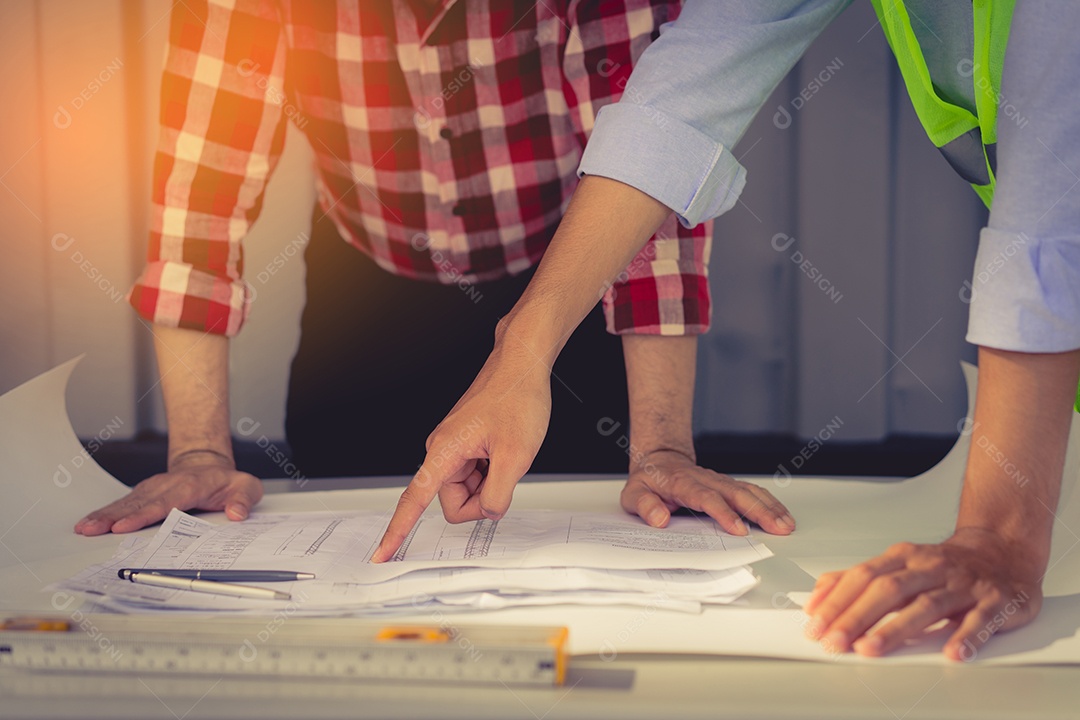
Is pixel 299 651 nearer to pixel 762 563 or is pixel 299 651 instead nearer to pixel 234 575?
pixel 234 575

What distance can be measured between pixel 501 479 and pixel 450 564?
92mm

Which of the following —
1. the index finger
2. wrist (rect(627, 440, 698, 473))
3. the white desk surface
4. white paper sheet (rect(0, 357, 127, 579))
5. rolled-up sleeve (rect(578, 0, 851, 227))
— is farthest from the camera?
wrist (rect(627, 440, 698, 473))

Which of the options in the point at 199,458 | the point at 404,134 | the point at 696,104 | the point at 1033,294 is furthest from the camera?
the point at 404,134

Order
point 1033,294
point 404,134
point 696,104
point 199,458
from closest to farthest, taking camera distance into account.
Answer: point 1033,294, point 696,104, point 199,458, point 404,134

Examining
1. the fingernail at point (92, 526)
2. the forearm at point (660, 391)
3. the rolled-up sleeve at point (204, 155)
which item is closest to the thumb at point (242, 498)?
the fingernail at point (92, 526)

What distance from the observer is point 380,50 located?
4.28ft

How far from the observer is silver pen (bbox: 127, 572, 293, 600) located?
0.65 metres

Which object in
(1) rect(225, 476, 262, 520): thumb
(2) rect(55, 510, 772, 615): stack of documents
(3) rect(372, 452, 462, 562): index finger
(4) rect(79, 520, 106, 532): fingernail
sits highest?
(3) rect(372, 452, 462, 562): index finger

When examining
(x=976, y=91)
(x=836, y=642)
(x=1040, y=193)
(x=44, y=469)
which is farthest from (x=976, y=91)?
(x=44, y=469)

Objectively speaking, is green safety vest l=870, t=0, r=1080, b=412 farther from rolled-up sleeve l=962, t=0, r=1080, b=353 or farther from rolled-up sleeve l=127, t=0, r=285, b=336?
rolled-up sleeve l=127, t=0, r=285, b=336

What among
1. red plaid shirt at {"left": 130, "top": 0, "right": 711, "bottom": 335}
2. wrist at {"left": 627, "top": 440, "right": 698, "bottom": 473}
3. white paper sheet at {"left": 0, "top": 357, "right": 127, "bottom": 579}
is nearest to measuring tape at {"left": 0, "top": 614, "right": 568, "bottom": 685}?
white paper sheet at {"left": 0, "top": 357, "right": 127, "bottom": 579}

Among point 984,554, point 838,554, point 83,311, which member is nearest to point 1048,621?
point 984,554

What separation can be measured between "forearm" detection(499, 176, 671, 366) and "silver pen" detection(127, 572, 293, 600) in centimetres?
30

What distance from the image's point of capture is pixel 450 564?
2.30 feet
